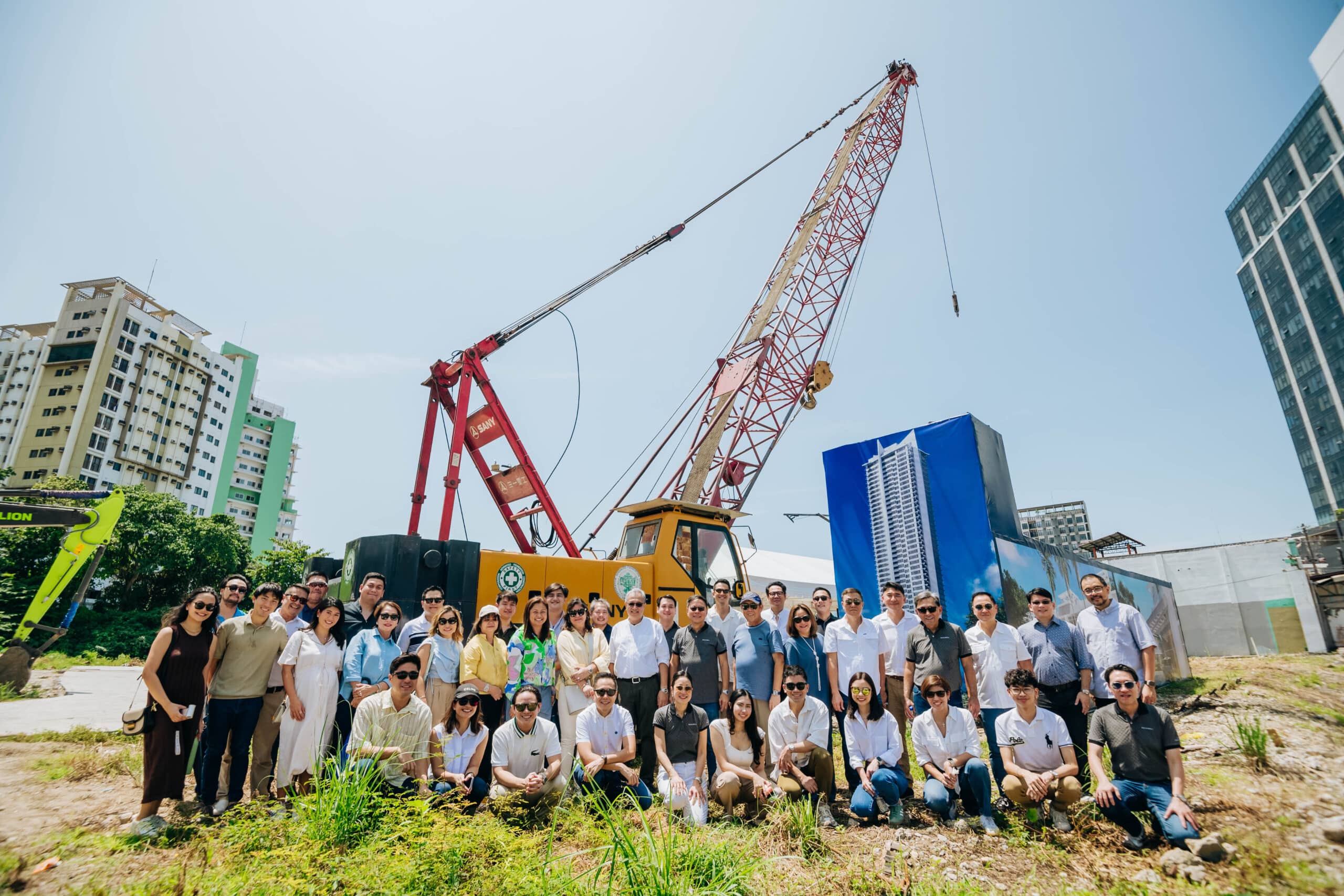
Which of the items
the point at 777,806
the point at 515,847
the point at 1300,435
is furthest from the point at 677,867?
the point at 1300,435

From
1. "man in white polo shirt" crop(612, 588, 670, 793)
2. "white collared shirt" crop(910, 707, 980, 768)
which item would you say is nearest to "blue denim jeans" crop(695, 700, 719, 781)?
"man in white polo shirt" crop(612, 588, 670, 793)

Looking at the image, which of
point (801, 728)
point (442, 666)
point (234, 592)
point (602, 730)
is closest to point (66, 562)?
point (234, 592)

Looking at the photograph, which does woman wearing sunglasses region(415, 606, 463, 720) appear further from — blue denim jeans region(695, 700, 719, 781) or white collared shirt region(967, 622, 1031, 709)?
white collared shirt region(967, 622, 1031, 709)

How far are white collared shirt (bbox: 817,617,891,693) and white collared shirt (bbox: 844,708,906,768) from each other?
1.90ft

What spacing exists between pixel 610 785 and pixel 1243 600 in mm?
25933

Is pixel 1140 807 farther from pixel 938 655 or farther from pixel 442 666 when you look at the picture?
pixel 442 666

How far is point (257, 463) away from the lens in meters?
68.0

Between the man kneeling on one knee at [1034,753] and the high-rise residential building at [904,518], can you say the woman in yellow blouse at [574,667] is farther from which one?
the high-rise residential building at [904,518]

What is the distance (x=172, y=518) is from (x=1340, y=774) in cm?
3811

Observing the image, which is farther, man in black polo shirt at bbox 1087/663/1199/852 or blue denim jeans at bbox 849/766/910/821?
blue denim jeans at bbox 849/766/910/821

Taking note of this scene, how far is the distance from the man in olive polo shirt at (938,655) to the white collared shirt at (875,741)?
544mm

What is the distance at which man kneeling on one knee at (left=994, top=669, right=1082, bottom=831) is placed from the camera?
405 centimetres


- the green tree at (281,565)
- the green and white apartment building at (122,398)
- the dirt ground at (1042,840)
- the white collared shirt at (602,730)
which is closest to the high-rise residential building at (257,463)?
the green and white apartment building at (122,398)

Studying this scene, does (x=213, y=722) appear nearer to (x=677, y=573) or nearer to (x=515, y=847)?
(x=515, y=847)
